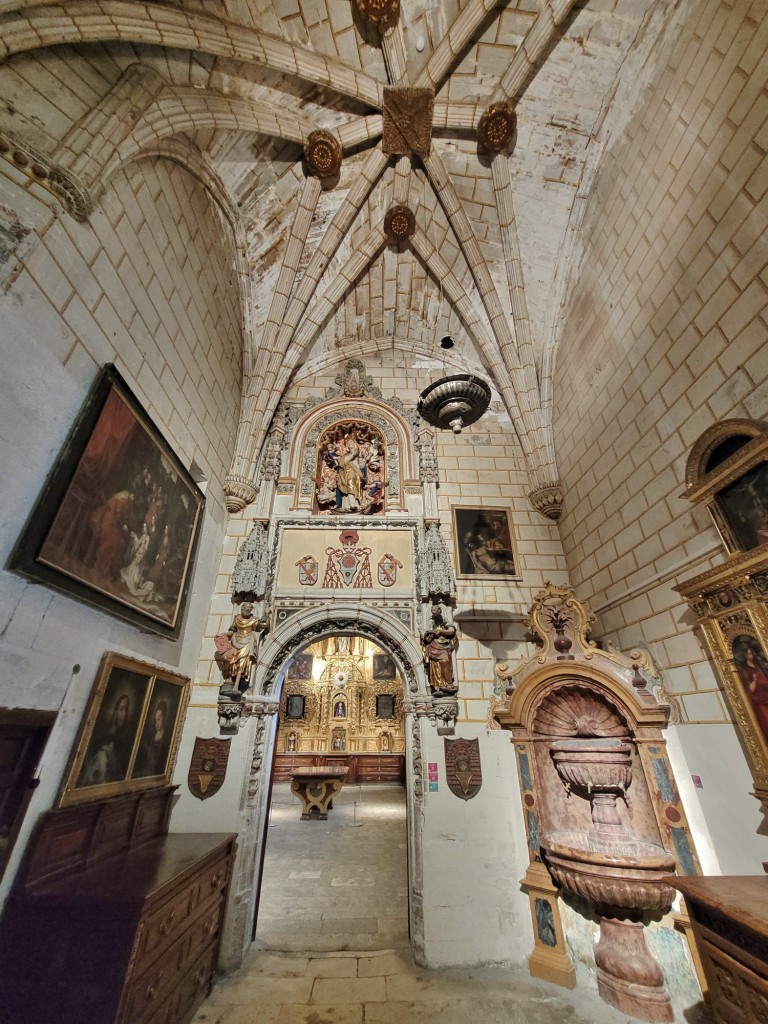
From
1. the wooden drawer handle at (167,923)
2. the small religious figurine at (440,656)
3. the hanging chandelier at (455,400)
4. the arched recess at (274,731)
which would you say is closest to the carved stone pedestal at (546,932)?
the arched recess at (274,731)

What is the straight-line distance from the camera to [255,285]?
7.30 meters

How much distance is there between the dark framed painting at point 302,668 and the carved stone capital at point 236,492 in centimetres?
1108

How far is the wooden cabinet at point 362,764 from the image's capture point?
1398 centimetres

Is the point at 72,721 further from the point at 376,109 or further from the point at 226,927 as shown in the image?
the point at 376,109

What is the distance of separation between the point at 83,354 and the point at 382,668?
1517 centimetres

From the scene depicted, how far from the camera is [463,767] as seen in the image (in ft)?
17.1

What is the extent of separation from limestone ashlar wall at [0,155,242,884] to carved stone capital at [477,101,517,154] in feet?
14.4

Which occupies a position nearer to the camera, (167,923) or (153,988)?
(153,988)

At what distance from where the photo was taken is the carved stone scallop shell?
4.97 m

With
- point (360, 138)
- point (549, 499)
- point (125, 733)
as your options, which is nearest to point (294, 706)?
point (125, 733)

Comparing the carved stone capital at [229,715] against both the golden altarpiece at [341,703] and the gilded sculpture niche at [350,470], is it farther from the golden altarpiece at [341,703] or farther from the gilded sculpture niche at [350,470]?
the golden altarpiece at [341,703]

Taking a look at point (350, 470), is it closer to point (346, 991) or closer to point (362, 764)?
point (346, 991)

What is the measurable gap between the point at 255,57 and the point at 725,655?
8.42m

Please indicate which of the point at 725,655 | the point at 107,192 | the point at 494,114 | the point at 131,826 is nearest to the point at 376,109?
the point at 494,114
